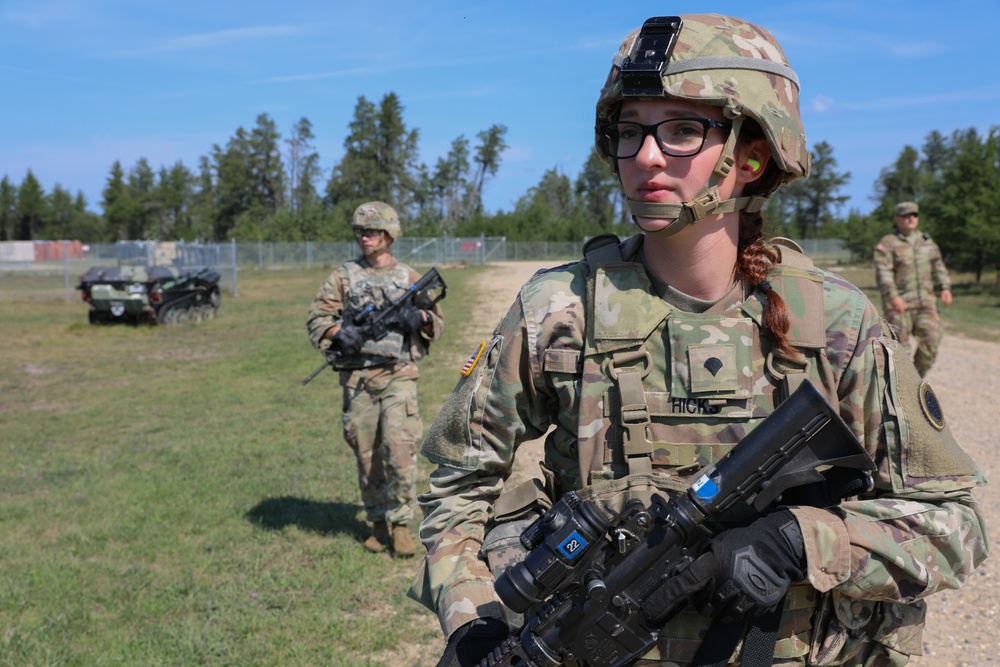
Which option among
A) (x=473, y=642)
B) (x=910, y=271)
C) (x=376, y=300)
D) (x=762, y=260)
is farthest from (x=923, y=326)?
(x=473, y=642)

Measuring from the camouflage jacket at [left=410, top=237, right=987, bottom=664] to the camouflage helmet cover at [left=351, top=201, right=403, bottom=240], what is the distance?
422 centimetres

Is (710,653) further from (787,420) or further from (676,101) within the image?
(676,101)

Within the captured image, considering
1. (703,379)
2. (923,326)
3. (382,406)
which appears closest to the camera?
(703,379)

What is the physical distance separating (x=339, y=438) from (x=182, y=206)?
2876 inches

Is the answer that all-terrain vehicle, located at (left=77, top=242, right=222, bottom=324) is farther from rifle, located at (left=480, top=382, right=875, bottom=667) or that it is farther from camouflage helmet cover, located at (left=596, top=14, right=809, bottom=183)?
rifle, located at (left=480, top=382, right=875, bottom=667)

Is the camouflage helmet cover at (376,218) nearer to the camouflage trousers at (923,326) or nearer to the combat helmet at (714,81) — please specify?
the combat helmet at (714,81)

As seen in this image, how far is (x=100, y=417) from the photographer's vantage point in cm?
1028

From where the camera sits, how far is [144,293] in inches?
754

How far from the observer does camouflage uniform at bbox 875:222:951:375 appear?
A: 9695 mm

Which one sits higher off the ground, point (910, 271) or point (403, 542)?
point (910, 271)

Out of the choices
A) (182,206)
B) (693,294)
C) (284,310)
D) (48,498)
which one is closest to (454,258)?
(284,310)

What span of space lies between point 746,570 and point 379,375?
4537 mm

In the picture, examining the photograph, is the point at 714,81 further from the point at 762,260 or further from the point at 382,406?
the point at 382,406

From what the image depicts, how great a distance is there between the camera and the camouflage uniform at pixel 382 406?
586 cm
